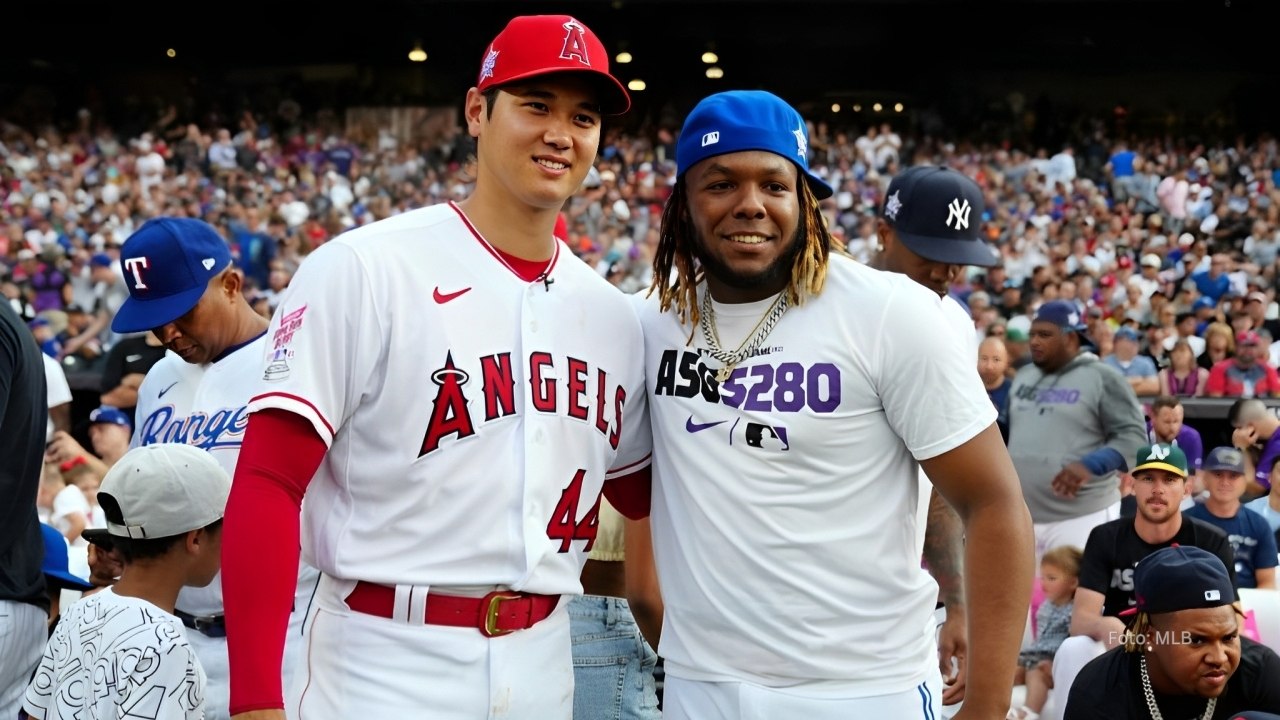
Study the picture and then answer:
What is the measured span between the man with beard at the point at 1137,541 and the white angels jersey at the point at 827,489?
363 centimetres

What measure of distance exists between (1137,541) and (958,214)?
2514 mm

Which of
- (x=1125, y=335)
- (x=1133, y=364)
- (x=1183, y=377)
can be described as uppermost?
(x=1125, y=335)

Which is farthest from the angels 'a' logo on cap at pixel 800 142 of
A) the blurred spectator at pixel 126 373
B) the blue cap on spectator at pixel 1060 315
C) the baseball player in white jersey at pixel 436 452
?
the blurred spectator at pixel 126 373

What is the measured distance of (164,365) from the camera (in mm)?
3852

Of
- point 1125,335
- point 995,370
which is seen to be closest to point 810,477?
point 995,370

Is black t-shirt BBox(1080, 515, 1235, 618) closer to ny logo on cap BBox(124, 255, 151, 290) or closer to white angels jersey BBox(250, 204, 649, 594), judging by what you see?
white angels jersey BBox(250, 204, 649, 594)

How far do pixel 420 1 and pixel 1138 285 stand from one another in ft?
57.2

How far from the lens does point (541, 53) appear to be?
2533 mm

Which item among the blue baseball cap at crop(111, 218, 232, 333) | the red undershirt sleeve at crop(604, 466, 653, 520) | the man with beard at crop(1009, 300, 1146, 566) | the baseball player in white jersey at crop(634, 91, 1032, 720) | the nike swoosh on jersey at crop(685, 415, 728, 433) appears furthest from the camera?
the man with beard at crop(1009, 300, 1146, 566)

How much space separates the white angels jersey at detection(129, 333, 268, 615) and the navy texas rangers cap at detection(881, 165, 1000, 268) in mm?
1953

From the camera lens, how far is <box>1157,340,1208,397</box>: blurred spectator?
493 inches

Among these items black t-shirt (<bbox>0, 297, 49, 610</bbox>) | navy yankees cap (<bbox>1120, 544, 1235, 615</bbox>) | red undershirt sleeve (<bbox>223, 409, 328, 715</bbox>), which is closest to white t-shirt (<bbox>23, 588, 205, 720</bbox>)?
black t-shirt (<bbox>0, 297, 49, 610</bbox>)

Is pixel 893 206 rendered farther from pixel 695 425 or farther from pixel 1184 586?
pixel 695 425

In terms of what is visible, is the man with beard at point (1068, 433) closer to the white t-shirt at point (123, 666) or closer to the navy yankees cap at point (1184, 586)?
the navy yankees cap at point (1184, 586)
